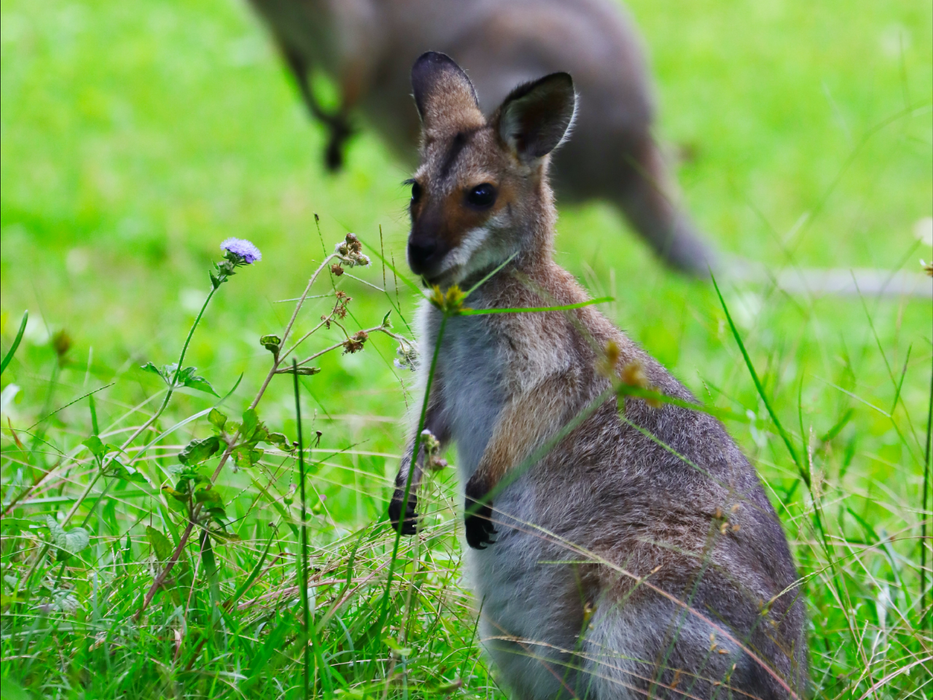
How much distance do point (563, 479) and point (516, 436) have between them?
15 centimetres

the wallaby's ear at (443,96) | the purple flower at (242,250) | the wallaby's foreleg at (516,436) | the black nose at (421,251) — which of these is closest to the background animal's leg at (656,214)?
the wallaby's ear at (443,96)

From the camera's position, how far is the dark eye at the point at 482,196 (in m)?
2.61

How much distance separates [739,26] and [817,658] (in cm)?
1027

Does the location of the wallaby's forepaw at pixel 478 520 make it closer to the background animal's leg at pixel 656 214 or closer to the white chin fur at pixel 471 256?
the white chin fur at pixel 471 256

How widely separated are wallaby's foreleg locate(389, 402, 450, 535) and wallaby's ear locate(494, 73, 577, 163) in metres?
0.72

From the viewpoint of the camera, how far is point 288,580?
253 cm

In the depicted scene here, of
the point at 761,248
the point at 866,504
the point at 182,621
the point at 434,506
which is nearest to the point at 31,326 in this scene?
the point at 434,506

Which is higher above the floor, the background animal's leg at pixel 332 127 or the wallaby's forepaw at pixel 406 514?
the wallaby's forepaw at pixel 406 514

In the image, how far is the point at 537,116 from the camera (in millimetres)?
2721

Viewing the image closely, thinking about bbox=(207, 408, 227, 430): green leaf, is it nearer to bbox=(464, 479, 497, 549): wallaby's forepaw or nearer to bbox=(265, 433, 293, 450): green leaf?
bbox=(265, 433, 293, 450): green leaf

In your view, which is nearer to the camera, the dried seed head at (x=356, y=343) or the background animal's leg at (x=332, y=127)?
the dried seed head at (x=356, y=343)

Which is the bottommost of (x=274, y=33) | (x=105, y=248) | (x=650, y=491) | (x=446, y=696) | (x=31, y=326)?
(x=105, y=248)

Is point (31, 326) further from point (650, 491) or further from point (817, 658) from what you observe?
point (817, 658)

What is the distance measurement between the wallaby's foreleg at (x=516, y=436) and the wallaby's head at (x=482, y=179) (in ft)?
1.16
